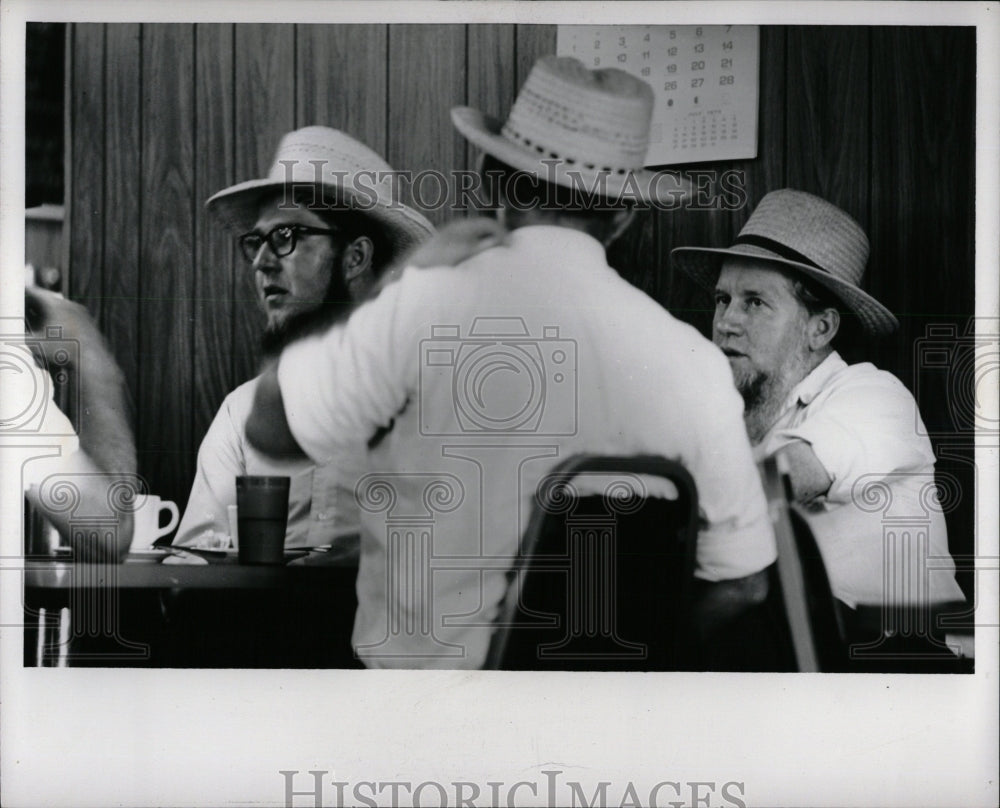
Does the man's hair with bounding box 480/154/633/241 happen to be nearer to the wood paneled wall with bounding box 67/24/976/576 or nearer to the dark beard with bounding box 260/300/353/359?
the wood paneled wall with bounding box 67/24/976/576

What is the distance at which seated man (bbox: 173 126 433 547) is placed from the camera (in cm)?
316

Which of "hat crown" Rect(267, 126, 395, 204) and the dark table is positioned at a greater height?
"hat crown" Rect(267, 126, 395, 204)

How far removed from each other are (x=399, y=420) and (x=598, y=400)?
518 millimetres

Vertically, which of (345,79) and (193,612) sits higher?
(345,79)

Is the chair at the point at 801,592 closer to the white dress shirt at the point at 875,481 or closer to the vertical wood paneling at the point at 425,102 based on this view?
the white dress shirt at the point at 875,481

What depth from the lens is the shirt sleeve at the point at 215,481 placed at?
3.17 m

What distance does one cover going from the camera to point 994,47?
10.5ft

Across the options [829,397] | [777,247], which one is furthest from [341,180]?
[829,397]

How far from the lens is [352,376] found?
3.18 m

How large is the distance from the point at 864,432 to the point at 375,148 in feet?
4.83

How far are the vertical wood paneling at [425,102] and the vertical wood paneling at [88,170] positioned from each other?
0.77m

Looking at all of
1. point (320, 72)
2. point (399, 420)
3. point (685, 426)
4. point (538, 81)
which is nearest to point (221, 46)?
point (320, 72)

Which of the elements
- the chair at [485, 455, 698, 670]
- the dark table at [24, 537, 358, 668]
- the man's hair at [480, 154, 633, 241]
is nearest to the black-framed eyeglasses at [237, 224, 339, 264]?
the man's hair at [480, 154, 633, 241]

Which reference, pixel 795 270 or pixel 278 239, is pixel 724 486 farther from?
pixel 278 239
